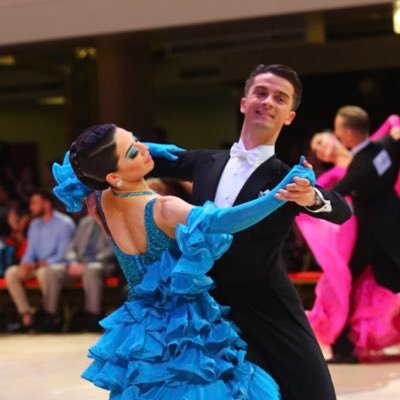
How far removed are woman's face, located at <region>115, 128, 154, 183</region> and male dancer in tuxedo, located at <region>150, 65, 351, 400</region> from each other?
30 cm

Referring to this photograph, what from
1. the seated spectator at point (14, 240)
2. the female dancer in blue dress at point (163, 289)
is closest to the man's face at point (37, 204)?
the seated spectator at point (14, 240)

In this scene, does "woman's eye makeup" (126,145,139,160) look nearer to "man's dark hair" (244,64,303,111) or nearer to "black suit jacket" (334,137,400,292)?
"man's dark hair" (244,64,303,111)

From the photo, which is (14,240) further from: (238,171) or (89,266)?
(238,171)

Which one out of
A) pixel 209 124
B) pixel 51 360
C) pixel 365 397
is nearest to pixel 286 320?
pixel 365 397

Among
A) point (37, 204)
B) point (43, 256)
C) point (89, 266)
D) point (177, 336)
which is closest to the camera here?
point (177, 336)

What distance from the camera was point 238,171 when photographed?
3.45m

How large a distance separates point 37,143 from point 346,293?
42.6 ft

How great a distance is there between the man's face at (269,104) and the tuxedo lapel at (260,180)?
0.08 metres

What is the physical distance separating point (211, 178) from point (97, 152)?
46cm

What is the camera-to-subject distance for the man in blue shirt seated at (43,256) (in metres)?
8.87

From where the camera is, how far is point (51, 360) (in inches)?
284

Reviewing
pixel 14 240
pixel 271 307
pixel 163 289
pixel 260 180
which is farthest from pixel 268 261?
pixel 14 240

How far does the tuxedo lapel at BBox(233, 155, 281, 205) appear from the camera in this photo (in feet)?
11.1

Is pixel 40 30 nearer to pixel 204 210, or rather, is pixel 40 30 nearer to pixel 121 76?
pixel 121 76
